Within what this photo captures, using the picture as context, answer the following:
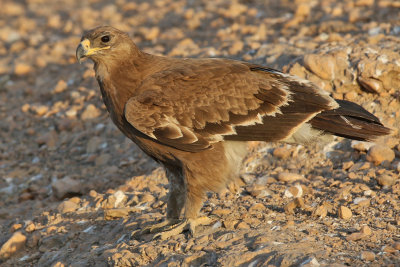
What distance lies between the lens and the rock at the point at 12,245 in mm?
6770

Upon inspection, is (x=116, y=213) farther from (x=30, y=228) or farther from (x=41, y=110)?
(x=41, y=110)

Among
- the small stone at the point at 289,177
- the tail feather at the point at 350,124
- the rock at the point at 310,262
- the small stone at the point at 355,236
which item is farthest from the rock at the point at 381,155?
the rock at the point at 310,262

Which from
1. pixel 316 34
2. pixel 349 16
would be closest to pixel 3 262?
pixel 316 34

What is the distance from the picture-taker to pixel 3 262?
6.76 m

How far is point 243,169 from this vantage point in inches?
297

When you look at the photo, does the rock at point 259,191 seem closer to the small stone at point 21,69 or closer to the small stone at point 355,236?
the small stone at point 355,236

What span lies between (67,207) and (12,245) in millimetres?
779

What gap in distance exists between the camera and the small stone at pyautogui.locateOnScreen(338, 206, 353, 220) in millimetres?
5770

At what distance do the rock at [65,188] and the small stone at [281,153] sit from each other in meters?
2.60

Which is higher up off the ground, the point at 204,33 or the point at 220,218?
the point at 204,33

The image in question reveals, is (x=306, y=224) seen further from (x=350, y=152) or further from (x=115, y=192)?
(x=115, y=192)

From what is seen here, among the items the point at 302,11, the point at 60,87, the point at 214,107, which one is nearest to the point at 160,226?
the point at 214,107

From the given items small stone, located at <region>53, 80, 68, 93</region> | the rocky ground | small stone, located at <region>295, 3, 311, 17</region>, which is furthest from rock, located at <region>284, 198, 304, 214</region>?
small stone, located at <region>295, 3, 311, 17</region>

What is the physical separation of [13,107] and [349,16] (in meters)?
6.19
